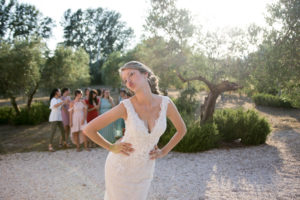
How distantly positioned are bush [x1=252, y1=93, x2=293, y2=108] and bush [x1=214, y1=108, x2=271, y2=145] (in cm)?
1090

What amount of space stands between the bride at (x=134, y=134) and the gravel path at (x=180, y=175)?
246 cm

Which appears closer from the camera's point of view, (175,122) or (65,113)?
(175,122)

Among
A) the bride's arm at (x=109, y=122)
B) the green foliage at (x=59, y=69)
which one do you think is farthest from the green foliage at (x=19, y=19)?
the bride's arm at (x=109, y=122)

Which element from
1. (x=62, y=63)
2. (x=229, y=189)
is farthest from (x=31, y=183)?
(x=62, y=63)

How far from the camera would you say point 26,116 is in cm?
1367

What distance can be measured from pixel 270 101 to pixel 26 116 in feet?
55.8

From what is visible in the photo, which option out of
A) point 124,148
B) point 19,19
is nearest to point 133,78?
point 124,148

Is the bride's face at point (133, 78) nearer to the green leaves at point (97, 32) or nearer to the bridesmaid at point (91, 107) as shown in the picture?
the bridesmaid at point (91, 107)

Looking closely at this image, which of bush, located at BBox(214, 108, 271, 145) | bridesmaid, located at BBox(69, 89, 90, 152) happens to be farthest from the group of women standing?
bush, located at BBox(214, 108, 271, 145)

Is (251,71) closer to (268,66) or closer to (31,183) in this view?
(268,66)

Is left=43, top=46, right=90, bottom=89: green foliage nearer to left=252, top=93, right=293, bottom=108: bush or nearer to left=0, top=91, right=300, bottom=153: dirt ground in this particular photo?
left=0, top=91, right=300, bottom=153: dirt ground

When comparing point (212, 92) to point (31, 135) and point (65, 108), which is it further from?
point (31, 135)

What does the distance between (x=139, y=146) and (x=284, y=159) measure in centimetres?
608

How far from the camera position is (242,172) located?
19.1 ft
